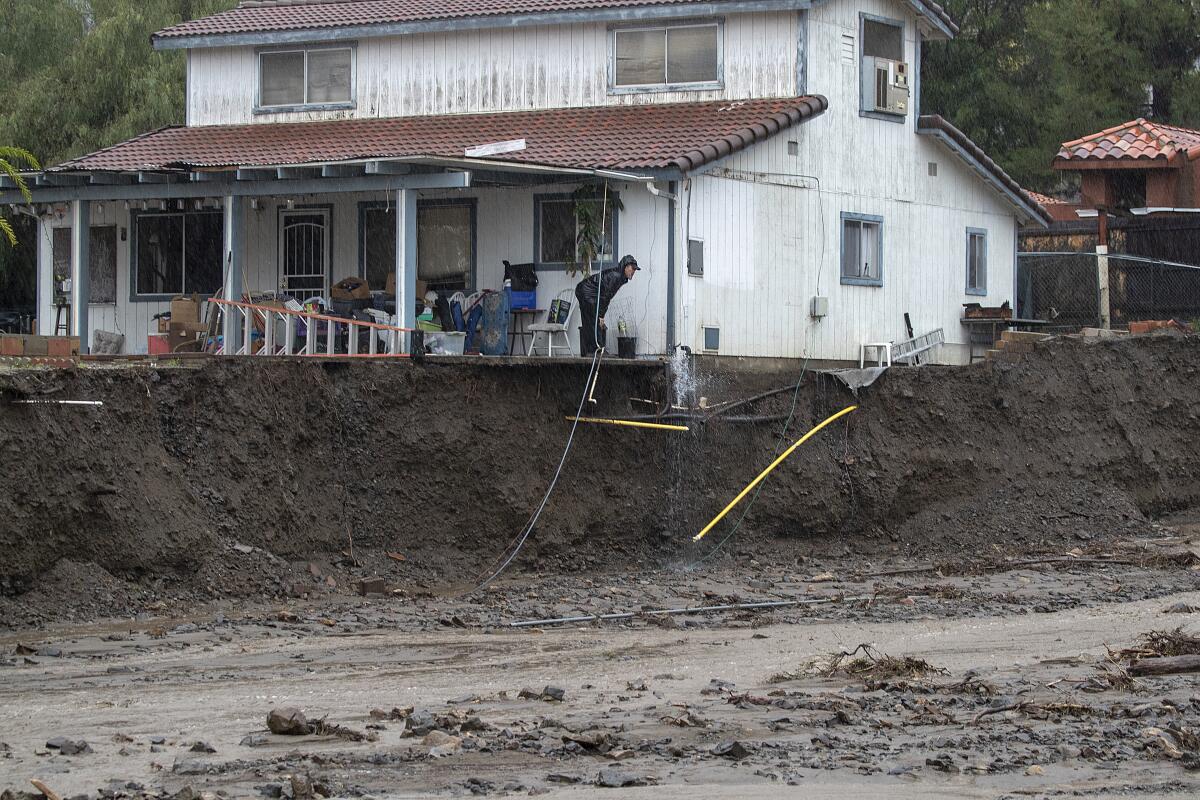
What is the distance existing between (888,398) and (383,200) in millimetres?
7924

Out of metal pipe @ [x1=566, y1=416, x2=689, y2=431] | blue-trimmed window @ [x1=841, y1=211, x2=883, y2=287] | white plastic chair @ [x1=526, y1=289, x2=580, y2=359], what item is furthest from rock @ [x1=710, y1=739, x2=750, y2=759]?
blue-trimmed window @ [x1=841, y1=211, x2=883, y2=287]

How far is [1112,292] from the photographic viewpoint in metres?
28.4

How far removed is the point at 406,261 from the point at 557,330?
7.37 feet

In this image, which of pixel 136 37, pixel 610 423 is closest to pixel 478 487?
pixel 610 423

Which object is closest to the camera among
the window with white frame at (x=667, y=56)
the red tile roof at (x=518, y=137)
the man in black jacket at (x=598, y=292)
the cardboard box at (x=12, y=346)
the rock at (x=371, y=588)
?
the cardboard box at (x=12, y=346)

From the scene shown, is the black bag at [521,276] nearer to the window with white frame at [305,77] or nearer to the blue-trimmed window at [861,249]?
the blue-trimmed window at [861,249]

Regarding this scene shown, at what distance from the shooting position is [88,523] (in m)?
18.1

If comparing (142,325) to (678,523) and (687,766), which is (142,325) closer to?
(678,523)

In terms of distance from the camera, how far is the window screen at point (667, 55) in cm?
2512

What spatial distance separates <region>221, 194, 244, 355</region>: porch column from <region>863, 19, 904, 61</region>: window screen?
987 centimetres

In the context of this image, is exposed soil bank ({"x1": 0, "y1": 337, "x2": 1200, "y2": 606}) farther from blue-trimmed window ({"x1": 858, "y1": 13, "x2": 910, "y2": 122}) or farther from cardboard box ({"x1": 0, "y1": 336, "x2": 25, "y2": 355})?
blue-trimmed window ({"x1": 858, "y1": 13, "x2": 910, "y2": 122})

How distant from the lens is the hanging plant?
22.6m

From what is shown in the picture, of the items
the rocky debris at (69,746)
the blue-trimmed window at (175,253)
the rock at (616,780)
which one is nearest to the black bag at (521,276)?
the blue-trimmed window at (175,253)

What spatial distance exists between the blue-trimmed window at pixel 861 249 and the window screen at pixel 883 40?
2668 millimetres
